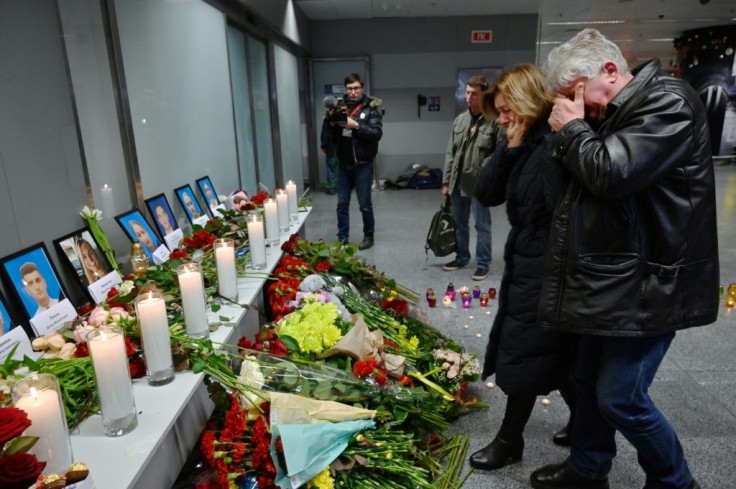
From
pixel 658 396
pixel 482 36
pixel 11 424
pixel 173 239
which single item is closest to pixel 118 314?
pixel 11 424

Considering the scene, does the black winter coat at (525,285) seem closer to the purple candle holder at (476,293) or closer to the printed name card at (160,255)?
the printed name card at (160,255)

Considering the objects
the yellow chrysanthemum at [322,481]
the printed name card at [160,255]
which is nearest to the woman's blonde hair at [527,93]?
the yellow chrysanthemum at [322,481]

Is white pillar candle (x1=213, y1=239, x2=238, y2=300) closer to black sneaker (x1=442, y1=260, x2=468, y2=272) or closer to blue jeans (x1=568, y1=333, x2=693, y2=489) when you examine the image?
blue jeans (x1=568, y1=333, x2=693, y2=489)

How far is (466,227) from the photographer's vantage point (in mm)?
4008

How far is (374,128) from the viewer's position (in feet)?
14.1

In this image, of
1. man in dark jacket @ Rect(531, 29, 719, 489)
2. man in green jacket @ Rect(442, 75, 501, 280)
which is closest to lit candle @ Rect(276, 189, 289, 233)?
man in green jacket @ Rect(442, 75, 501, 280)

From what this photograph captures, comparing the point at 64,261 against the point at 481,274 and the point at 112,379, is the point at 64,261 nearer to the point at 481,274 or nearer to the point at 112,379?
the point at 112,379

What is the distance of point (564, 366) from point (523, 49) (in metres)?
7.61

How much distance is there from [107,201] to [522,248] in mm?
1619

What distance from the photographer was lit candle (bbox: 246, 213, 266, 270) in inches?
80.7

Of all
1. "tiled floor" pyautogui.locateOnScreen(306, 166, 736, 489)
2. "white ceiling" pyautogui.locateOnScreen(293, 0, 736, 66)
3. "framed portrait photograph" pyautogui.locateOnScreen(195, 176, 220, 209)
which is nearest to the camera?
"tiled floor" pyautogui.locateOnScreen(306, 166, 736, 489)

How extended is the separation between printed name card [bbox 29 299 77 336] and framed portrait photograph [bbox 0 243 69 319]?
0.02m

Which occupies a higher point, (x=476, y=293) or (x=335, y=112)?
(x=335, y=112)

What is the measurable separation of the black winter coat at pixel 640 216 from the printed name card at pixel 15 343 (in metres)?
1.42
